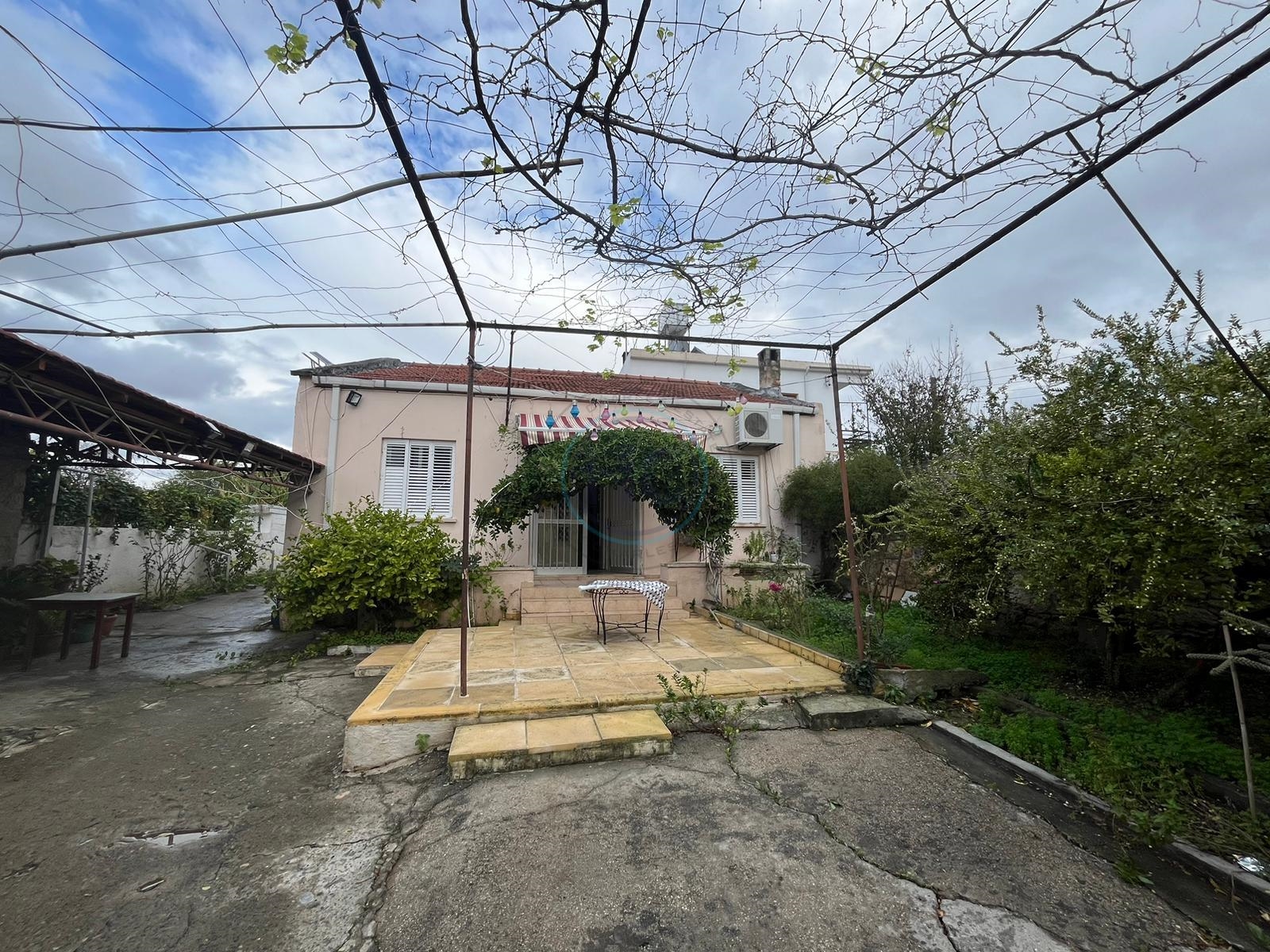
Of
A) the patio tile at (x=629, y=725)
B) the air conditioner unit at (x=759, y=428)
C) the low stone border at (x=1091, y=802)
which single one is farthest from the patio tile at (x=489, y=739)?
the air conditioner unit at (x=759, y=428)

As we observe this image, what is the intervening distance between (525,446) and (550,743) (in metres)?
6.68

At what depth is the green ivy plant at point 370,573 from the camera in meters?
7.59

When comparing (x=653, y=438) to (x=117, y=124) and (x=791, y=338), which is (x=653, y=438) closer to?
(x=791, y=338)

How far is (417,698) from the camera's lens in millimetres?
4488

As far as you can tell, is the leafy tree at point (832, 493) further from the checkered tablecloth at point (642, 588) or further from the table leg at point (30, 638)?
the table leg at point (30, 638)

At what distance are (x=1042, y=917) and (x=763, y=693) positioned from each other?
255cm

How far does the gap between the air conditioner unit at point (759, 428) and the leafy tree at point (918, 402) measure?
4.13m

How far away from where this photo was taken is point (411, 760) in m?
3.95

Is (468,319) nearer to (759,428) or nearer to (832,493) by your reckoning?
(759,428)

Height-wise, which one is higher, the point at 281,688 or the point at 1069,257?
the point at 1069,257

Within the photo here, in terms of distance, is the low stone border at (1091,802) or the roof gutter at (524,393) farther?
the roof gutter at (524,393)

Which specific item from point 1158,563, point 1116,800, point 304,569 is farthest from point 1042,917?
point 304,569

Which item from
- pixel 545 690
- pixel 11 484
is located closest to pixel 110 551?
pixel 11 484

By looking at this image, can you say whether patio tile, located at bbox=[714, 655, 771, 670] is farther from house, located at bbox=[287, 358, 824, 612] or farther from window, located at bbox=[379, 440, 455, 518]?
window, located at bbox=[379, 440, 455, 518]
